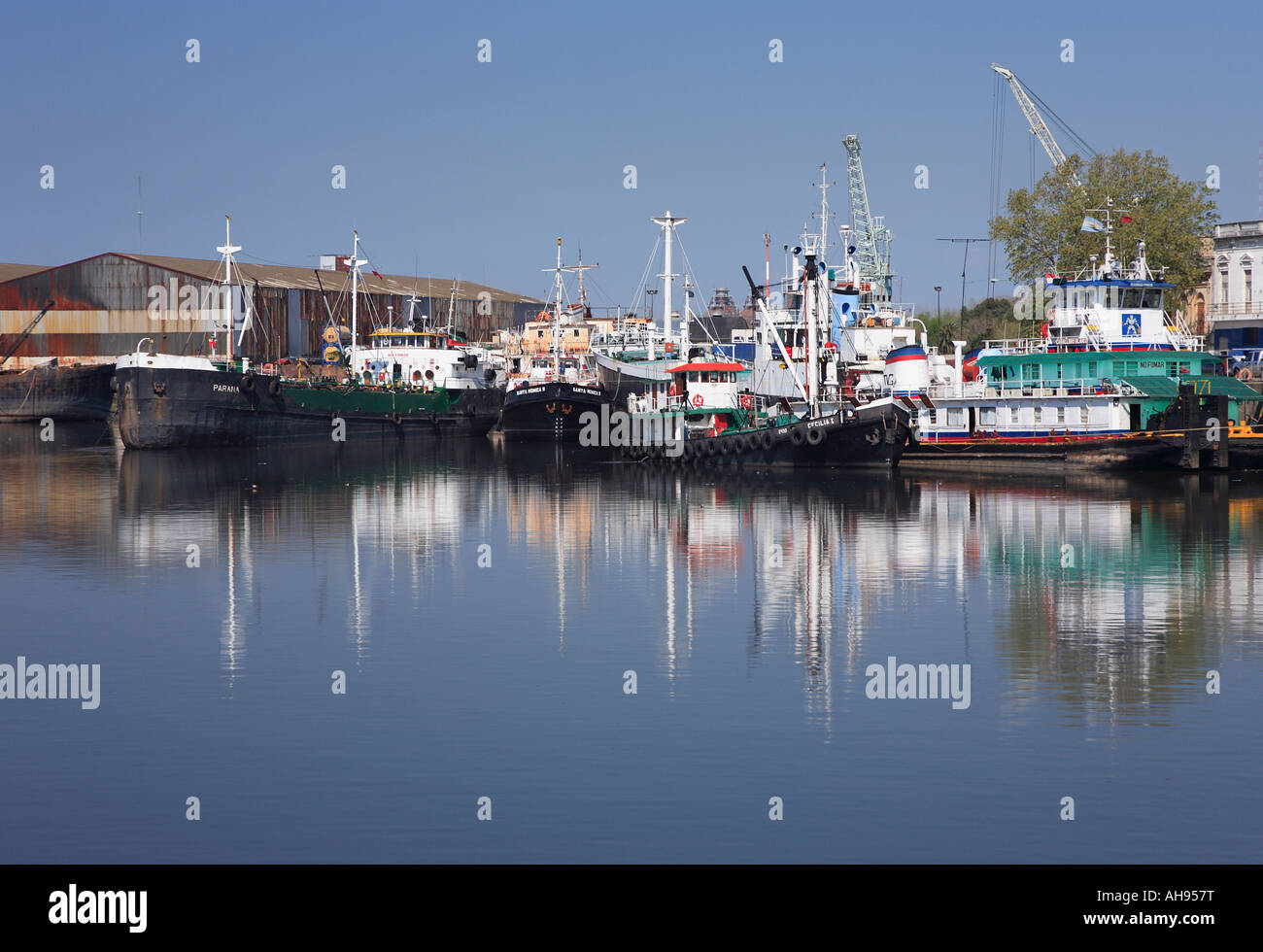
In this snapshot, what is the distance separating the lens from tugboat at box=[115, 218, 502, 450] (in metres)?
74.6

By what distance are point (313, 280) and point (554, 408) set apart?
56378mm

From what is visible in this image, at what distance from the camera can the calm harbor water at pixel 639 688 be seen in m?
14.7

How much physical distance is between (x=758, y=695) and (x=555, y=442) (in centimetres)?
6561

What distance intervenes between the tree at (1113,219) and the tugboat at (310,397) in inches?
Result: 1492

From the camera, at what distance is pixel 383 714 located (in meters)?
19.1

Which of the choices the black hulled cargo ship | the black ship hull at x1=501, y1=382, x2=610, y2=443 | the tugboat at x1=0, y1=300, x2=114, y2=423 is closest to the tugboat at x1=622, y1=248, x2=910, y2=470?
the black ship hull at x1=501, y1=382, x2=610, y2=443

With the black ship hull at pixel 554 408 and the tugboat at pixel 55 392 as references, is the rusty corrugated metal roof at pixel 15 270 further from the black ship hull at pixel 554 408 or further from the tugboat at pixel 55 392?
the black ship hull at pixel 554 408

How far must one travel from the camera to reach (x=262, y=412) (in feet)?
263

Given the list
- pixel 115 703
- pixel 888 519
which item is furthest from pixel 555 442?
Result: pixel 115 703

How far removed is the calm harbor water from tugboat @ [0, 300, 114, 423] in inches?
2680

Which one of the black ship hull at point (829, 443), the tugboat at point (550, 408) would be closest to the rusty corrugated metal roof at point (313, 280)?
the tugboat at point (550, 408)

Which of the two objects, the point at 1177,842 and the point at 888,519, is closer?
the point at 1177,842

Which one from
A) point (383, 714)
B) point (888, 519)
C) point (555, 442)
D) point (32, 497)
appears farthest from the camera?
point (555, 442)
